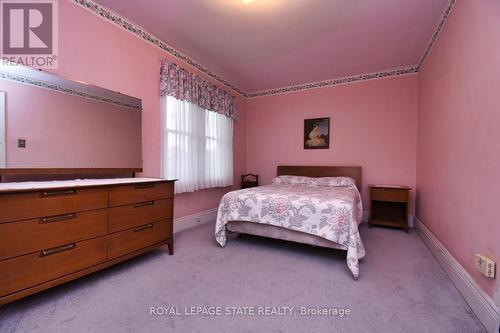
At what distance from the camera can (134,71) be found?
2664mm

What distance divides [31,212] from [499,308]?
2.82 meters

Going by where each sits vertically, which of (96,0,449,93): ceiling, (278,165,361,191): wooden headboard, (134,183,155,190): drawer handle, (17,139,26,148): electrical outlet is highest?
(96,0,449,93): ceiling

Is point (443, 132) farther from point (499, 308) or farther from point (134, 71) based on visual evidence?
point (134, 71)

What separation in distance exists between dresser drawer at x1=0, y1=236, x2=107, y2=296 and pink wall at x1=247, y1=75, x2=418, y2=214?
3.46 meters

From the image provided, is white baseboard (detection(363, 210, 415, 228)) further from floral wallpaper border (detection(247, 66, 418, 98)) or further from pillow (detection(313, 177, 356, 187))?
floral wallpaper border (detection(247, 66, 418, 98))

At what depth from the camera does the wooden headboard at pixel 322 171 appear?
153 inches

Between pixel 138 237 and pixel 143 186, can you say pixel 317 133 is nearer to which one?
pixel 143 186

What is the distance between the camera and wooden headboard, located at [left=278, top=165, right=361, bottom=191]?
389 cm

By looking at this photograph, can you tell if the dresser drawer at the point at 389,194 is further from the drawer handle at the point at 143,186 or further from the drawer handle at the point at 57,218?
the drawer handle at the point at 57,218

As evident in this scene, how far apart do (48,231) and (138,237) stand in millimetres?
686

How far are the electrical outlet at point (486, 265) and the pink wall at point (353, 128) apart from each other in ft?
7.98

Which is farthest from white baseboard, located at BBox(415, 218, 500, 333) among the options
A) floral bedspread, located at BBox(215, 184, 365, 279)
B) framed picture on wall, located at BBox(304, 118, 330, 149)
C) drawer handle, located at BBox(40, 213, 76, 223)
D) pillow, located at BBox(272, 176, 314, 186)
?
drawer handle, located at BBox(40, 213, 76, 223)


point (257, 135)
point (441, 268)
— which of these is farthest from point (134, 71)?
point (441, 268)

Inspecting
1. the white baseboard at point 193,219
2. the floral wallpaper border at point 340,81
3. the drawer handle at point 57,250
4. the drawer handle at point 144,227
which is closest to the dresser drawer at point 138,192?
the drawer handle at point 144,227
